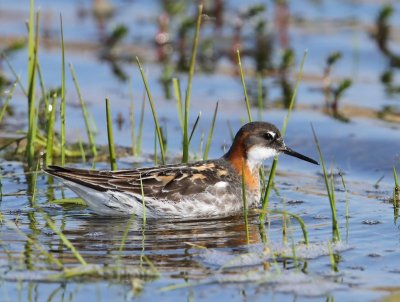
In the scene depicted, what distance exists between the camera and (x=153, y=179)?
343 inches

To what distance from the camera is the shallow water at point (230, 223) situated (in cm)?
652

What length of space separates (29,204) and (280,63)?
599 cm

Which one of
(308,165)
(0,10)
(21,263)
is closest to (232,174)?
(308,165)

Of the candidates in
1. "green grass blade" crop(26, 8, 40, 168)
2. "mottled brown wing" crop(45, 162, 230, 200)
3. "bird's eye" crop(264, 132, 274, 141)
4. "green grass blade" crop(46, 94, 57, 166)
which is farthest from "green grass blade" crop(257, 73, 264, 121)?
"green grass blade" crop(26, 8, 40, 168)

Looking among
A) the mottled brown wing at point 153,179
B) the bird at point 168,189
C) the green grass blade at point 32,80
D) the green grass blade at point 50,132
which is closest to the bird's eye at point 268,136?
the bird at point 168,189

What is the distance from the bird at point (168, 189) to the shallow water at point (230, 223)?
0.19 meters

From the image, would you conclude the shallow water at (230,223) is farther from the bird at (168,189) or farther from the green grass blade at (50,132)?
the green grass blade at (50,132)

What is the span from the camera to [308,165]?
1059 centimetres

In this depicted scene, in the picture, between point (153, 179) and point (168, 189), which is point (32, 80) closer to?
point (153, 179)

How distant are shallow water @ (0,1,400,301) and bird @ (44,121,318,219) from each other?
19cm

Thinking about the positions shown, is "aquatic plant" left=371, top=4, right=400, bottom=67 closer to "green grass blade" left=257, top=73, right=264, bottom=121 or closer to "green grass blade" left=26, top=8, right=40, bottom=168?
"green grass blade" left=257, top=73, right=264, bottom=121

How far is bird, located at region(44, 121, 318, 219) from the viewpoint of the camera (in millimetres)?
8547

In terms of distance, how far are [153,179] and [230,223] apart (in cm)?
78

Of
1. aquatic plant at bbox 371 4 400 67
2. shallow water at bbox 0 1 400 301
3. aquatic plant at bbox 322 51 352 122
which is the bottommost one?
shallow water at bbox 0 1 400 301
